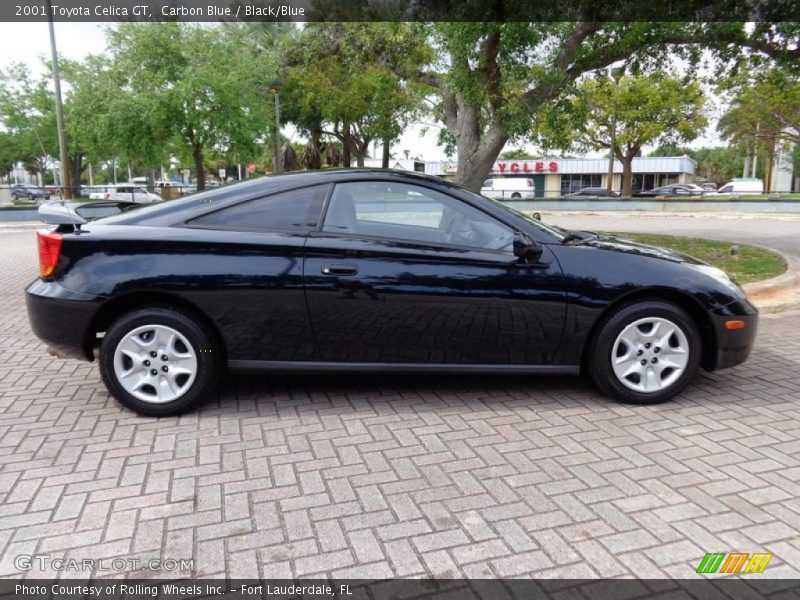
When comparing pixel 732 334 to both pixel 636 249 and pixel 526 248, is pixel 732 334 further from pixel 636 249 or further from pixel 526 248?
pixel 526 248

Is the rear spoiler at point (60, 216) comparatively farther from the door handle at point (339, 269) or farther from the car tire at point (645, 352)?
the car tire at point (645, 352)

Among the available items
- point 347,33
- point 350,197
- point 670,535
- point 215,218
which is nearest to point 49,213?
point 215,218

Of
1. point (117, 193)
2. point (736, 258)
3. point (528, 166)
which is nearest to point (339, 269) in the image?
point (736, 258)

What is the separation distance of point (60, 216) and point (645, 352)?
153 inches

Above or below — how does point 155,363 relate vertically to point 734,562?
above

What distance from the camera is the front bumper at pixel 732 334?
4.00 metres

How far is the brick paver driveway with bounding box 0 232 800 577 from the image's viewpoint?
98.0 inches

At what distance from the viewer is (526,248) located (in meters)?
3.80

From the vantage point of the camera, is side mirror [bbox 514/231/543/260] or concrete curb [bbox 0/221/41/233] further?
concrete curb [bbox 0/221/41/233]

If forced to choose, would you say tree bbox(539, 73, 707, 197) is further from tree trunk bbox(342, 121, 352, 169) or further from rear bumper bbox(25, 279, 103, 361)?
rear bumper bbox(25, 279, 103, 361)

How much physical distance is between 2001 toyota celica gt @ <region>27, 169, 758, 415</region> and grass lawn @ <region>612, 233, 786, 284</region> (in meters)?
3.23

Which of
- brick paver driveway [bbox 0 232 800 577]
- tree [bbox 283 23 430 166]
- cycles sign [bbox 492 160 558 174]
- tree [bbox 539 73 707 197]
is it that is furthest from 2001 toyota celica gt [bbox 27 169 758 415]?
cycles sign [bbox 492 160 558 174]

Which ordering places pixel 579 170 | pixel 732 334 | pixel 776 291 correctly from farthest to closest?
pixel 579 170
pixel 776 291
pixel 732 334

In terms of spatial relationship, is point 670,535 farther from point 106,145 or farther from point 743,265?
point 106,145
